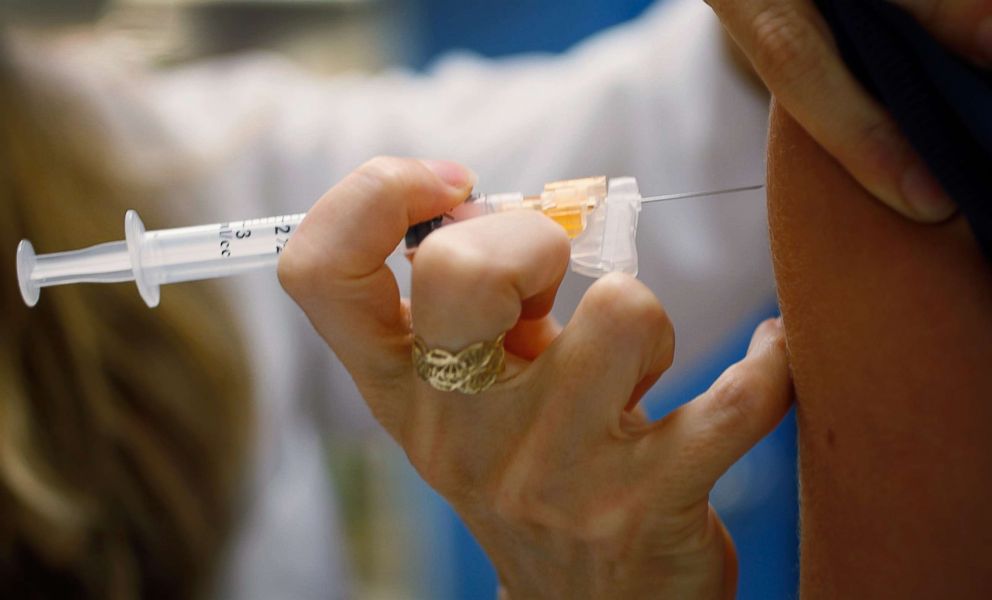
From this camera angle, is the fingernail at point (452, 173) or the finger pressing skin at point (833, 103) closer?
the finger pressing skin at point (833, 103)

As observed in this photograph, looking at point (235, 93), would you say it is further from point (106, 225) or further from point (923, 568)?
point (923, 568)

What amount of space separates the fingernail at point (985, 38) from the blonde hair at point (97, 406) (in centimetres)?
127

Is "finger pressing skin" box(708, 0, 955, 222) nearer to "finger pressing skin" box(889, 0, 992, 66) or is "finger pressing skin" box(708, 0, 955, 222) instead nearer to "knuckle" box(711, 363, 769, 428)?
"finger pressing skin" box(889, 0, 992, 66)

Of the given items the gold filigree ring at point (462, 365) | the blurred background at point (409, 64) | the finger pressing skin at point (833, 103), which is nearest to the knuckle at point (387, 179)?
Answer: the gold filigree ring at point (462, 365)

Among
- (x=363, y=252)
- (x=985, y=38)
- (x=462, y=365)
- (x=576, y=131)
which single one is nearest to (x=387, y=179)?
(x=363, y=252)

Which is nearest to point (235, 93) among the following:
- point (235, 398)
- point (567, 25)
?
point (235, 398)

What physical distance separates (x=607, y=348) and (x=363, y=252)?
0.21 metres

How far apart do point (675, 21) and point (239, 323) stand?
0.95 metres

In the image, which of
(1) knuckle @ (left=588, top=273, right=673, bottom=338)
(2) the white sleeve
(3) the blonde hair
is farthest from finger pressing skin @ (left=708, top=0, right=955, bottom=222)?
(3) the blonde hair

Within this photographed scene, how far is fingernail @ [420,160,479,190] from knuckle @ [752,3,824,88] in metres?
0.29

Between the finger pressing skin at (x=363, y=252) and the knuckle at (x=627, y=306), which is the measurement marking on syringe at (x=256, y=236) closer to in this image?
the finger pressing skin at (x=363, y=252)

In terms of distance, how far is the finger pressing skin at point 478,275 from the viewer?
1.90ft

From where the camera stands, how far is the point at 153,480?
4.94 ft

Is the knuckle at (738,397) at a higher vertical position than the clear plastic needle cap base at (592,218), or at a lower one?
lower
